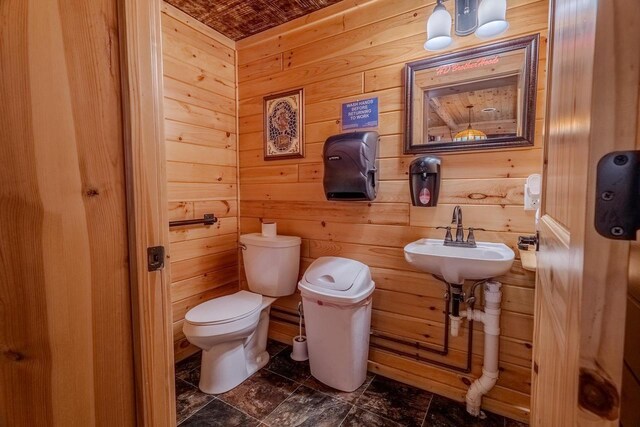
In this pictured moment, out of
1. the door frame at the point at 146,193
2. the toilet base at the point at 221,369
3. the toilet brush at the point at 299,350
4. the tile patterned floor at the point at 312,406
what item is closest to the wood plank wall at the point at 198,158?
the toilet base at the point at 221,369

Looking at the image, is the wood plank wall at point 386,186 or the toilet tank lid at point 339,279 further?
the toilet tank lid at point 339,279

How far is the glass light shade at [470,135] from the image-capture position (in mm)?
1499

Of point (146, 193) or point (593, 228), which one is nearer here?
point (593, 228)

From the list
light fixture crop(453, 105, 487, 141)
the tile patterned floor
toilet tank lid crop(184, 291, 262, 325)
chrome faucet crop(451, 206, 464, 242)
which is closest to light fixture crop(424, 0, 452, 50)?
light fixture crop(453, 105, 487, 141)

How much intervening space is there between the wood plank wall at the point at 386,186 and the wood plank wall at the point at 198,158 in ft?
0.48

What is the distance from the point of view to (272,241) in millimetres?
1956

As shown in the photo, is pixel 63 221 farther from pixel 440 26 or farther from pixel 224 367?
pixel 440 26

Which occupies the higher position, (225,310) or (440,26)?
(440,26)

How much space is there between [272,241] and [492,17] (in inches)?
64.9

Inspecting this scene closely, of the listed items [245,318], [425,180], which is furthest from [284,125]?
[245,318]

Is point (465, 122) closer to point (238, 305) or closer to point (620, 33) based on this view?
point (620, 33)

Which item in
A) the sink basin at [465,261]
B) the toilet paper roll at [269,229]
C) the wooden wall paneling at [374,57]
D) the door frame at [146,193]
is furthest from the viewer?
the toilet paper roll at [269,229]

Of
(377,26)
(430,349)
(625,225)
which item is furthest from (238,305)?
(377,26)

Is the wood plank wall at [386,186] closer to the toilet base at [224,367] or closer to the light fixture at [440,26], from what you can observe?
the light fixture at [440,26]
